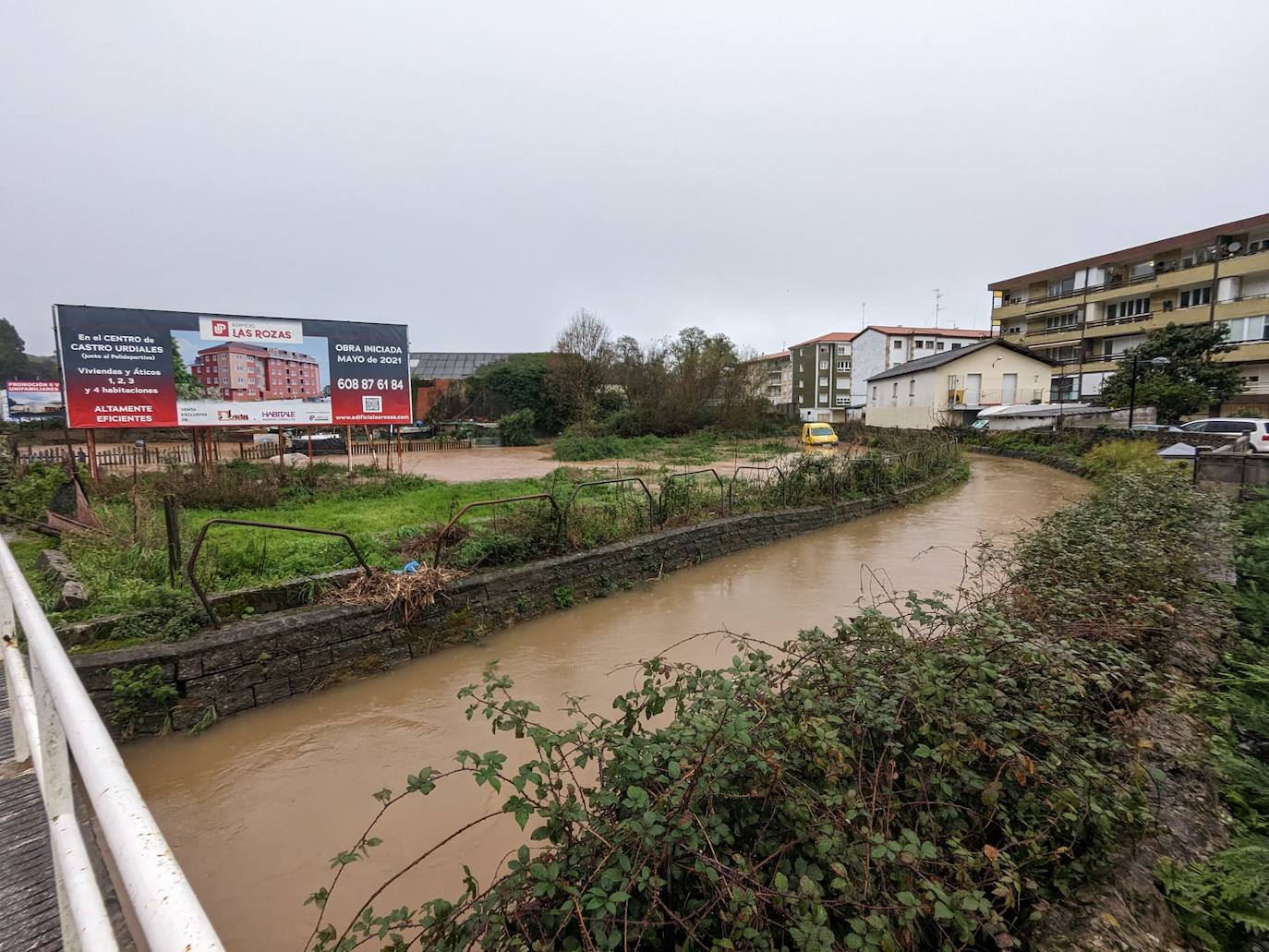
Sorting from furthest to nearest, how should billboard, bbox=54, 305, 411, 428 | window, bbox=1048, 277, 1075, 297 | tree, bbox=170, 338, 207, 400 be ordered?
window, bbox=1048, 277, 1075, 297 < tree, bbox=170, 338, 207, 400 < billboard, bbox=54, 305, 411, 428

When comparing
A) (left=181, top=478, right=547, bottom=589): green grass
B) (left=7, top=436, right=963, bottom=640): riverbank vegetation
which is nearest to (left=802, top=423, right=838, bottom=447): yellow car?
(left=7, top=436, right=963, bottom=640): riverbank vegetation

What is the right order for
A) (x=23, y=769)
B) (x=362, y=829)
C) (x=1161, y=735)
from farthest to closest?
(x=362, y=829), (x=1161, y=735), (x=23, y=769)

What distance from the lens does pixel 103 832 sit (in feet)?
3.01

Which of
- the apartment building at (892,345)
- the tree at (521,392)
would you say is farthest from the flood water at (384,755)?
the apartment building at (892,345)

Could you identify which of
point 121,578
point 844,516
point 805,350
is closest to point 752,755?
point 121,578

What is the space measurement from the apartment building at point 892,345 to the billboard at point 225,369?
43.9 meters

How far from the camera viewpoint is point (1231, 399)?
29.2m

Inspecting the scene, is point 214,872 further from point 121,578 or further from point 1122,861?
point 1122,861

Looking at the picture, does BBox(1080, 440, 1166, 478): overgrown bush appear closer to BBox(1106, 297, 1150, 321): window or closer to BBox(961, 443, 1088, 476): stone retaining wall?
BBox(961, 443, 1088, 476): stone retaining wall

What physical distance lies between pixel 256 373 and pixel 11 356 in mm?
72418

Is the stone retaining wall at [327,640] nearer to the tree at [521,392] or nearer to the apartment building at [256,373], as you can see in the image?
the apartment building at [256,373]

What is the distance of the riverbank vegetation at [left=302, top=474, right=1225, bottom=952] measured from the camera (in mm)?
1831

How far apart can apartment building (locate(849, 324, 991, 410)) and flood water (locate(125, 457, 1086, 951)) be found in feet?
159

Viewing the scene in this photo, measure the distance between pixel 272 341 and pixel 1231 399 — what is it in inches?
1551
